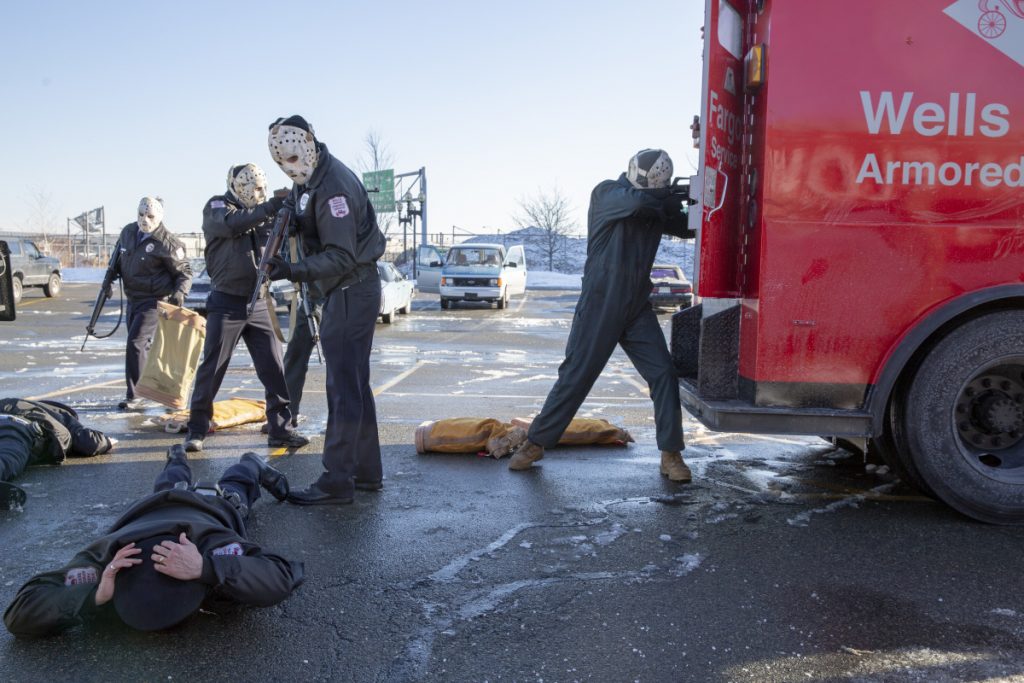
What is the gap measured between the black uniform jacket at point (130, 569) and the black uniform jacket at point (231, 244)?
2784mm

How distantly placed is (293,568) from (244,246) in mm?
3120

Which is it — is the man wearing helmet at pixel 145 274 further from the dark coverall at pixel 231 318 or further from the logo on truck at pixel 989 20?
the logo on truck at pixel 989 20

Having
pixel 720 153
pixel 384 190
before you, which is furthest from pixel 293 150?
pixel 384 190

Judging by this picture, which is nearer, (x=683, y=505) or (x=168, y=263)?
(x=683, y=505)

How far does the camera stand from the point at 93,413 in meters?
7.04

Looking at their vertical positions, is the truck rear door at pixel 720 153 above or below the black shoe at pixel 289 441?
above

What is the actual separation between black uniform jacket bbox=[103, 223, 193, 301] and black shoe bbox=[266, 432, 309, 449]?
6.92 feet

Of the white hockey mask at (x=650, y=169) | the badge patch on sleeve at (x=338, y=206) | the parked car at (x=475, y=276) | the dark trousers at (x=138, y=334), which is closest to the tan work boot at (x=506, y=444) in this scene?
the white hockey mask at (x=650, y=169)

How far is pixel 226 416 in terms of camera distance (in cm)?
636

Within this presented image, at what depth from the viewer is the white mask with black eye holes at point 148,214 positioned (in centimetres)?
688

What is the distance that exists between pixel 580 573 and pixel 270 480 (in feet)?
5.67

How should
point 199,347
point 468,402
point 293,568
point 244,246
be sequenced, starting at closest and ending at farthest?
point 293,568 → point 244,246 → point 199,347 → point 468,402

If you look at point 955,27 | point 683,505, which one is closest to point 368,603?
point 683,505

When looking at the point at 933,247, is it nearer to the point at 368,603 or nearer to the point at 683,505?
the point at 683,505
